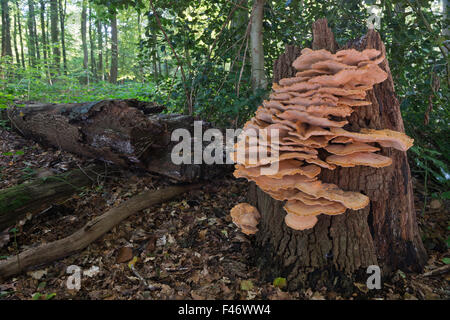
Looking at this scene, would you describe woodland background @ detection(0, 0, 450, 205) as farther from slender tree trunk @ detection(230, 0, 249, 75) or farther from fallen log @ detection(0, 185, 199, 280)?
fallen log @ detection(0, 185, 199, 280)

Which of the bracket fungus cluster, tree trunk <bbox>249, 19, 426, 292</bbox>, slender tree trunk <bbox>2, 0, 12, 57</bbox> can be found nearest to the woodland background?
tree trunk <bbox>249, 19, 426, 292</bbox>

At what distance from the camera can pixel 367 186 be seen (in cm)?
223

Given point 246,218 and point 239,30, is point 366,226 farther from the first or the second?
point 239,30

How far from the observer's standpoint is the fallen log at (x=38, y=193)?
Result: 296cm

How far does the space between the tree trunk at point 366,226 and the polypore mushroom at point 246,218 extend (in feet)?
1.53

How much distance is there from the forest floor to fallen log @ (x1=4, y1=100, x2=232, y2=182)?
1.13ft

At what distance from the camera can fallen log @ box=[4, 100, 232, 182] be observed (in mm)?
3307

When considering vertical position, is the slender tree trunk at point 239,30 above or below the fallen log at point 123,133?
above

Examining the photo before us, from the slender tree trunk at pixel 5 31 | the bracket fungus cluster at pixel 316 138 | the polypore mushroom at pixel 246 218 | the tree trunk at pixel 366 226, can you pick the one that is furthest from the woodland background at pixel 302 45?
the slender tree trunk at pixel 5 31

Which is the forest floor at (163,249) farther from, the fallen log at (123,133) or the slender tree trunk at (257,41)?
the slender tree trunk at (257,41)

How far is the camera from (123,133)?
3.26 m

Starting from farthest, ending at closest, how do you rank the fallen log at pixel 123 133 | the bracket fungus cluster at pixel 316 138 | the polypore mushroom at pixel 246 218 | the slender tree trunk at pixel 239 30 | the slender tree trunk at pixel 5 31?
the slender tree trunk at pixel 5 31, the slender tree trunk at pixel 239 30, the fallen log at pixel 123 133, the polypore mushroom at pixel 246 218, the bracket fungus cluster at pixel 316 138

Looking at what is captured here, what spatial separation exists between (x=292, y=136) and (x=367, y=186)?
2.72 ft
